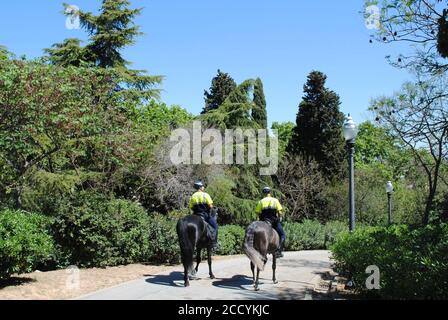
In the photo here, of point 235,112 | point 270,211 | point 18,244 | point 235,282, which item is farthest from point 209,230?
point 235,112

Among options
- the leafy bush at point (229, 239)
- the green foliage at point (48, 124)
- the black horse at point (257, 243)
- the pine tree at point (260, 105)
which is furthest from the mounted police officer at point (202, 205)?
the pine tree at point (260, 105)

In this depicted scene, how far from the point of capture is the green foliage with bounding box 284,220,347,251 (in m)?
28.1

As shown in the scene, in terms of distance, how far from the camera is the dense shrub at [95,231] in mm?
14508

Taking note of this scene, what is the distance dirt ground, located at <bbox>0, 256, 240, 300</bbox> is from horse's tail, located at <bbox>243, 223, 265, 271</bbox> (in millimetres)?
3598

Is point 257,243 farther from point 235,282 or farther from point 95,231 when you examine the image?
point 95,231

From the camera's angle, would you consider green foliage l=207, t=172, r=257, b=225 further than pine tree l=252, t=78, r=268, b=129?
No

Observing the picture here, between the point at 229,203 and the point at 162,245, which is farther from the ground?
the point at 229,203

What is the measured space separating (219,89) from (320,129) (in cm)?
964

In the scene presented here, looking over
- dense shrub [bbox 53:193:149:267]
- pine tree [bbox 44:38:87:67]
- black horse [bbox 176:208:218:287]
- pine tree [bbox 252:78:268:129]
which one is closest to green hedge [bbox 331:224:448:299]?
black horse [bbox 176:208:218:287]

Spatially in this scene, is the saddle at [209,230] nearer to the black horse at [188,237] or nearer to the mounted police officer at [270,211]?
the black horse at [188,237]

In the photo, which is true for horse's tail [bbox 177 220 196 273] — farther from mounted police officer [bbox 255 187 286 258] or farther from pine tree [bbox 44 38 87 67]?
pine tree [bbox 44 38 87 67]

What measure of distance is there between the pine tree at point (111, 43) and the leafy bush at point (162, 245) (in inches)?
525

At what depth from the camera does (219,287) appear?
1164cm
